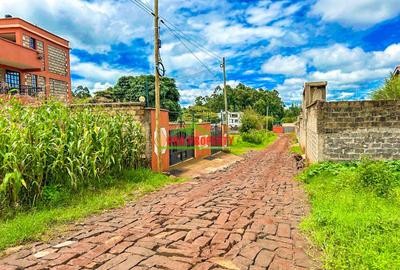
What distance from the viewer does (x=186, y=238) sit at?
13.7 feet

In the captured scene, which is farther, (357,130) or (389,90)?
(389,90)

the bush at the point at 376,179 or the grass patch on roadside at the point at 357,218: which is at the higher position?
the bush at the point at 376,179

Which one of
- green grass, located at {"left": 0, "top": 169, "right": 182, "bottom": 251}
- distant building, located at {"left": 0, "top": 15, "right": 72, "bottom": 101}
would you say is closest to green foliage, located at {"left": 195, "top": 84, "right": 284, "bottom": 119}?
distant building, located at {"left": 0, "top": 15, "right": 72, "bottom": 101}

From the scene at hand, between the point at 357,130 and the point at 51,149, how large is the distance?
8.18 metres

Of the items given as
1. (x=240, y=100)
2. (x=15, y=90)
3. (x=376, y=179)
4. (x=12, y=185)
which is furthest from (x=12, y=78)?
(x=240, y=100)

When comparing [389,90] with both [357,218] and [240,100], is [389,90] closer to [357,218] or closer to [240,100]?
[357,218]

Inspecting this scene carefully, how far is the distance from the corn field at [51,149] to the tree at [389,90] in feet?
34.1

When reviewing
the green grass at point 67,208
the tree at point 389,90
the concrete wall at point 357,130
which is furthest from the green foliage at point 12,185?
the tree at point 389,90

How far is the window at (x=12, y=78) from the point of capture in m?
19.0

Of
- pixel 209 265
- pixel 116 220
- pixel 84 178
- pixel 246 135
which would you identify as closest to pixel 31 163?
pixel 84 178

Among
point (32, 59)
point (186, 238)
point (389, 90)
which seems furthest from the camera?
point (32, 59)

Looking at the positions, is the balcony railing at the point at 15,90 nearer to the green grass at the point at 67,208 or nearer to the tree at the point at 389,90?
the green grass at the point at 67,208

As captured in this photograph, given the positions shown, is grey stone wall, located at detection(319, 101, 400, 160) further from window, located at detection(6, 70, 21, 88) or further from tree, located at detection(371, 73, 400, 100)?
window, located at detection(6, 70, 21, 88)

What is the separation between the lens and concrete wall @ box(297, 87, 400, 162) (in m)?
8.55
